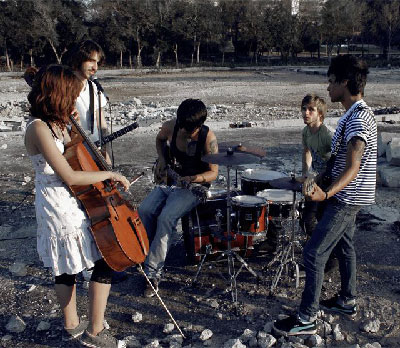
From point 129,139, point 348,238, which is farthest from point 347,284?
Result: point 129,139

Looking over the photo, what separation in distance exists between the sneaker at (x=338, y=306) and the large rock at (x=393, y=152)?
457 cm

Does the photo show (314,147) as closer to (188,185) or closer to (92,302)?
(188,185)

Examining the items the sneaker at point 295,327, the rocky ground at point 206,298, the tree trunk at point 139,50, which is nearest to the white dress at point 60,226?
the rocky ground at point 206,298

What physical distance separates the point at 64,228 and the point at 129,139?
28.8ft

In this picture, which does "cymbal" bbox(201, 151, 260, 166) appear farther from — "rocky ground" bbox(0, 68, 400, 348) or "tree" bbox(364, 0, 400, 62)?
"tree" bbox(364, 0, 400, 62)

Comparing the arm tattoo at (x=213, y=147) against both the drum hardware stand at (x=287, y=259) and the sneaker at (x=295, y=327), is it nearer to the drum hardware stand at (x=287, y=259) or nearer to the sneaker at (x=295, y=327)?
the drum hardware stand at (x=287, y=259)

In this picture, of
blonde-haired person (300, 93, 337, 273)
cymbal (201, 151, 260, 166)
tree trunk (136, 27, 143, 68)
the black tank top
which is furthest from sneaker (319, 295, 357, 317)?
tree trunk (136, 27, 143, 68)

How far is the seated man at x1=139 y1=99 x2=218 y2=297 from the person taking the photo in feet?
15.3

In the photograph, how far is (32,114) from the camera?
3150 mm

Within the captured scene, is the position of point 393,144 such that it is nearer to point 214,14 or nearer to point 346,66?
point 346,66

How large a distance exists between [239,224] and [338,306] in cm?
119

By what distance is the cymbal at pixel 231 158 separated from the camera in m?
4.33

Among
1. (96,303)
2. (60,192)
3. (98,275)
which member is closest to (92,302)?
(96,303)

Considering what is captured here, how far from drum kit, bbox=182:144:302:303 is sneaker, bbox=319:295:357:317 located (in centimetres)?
48
